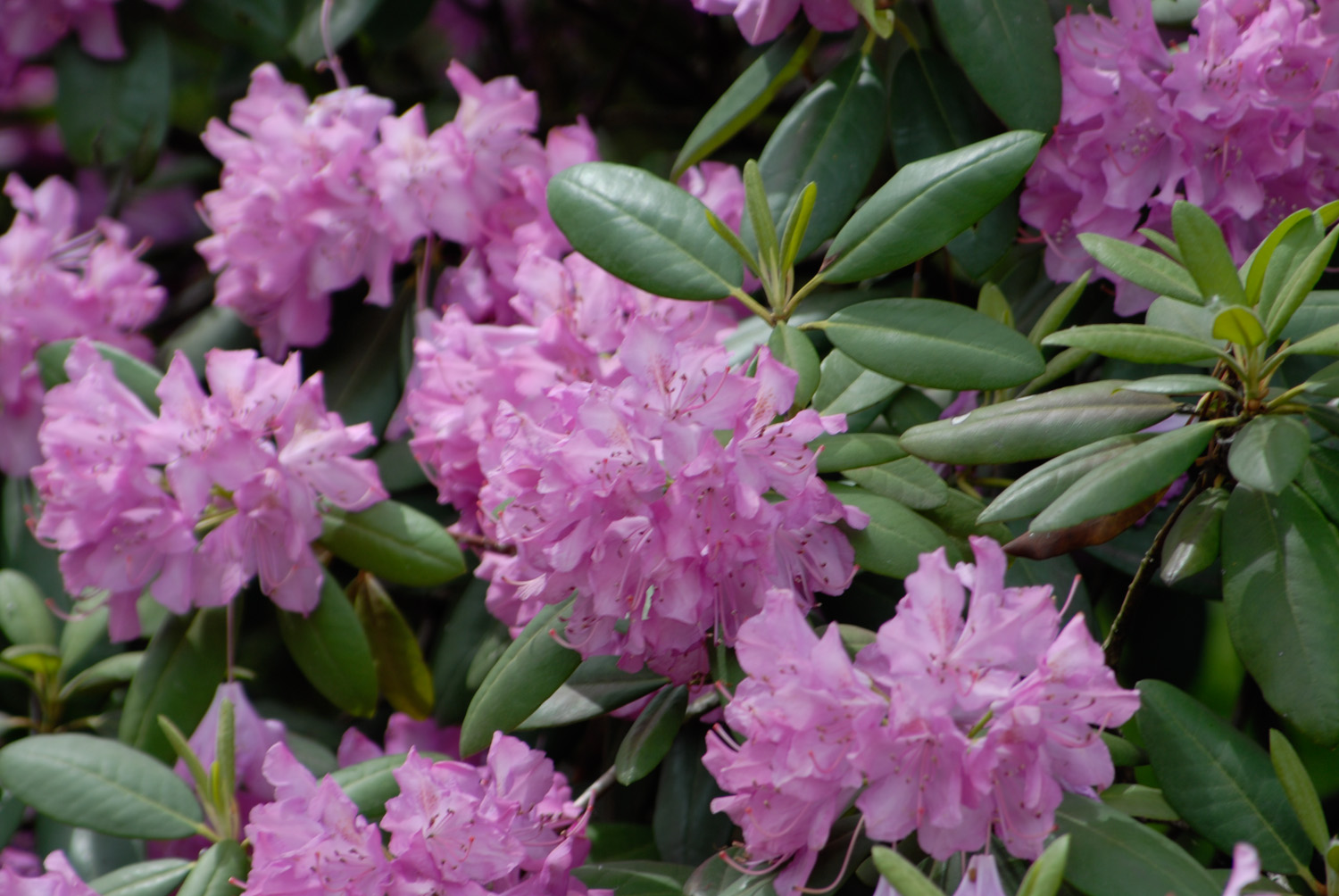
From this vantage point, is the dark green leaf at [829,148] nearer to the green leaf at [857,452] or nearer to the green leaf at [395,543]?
the green leaf at [857,452]

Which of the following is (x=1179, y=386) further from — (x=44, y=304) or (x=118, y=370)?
(x=44, y=304)

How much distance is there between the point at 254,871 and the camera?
2.85ft

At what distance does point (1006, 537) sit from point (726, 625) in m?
0.24

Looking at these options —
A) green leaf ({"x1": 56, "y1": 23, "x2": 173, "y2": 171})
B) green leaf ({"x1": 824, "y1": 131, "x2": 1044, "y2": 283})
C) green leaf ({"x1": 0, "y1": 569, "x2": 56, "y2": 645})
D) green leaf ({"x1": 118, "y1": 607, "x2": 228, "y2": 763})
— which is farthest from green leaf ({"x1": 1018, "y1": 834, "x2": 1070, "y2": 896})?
green leaf ({"x1": 56, "y1": 23, "x2": 173, "y2": 171})

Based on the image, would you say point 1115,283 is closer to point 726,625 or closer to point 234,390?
point 726,625

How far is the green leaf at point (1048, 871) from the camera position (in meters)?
0.64

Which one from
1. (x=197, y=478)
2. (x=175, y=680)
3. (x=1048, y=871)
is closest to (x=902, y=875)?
(x=1048, y=871)

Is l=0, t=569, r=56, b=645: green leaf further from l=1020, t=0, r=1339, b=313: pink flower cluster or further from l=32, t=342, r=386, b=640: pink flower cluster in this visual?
l=1020, t=0, r=1339, b=313: pink flower cluster

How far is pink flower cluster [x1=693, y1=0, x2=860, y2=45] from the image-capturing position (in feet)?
3.59

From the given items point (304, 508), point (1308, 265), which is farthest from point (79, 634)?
point (1308, 265)

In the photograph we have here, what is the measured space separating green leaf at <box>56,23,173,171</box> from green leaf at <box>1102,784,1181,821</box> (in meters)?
1.49

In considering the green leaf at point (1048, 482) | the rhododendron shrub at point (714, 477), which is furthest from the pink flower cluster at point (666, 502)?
the green leaf at point (1048, 482)

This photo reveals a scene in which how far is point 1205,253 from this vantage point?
0.79m

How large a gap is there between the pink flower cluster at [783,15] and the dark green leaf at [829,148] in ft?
0.16
